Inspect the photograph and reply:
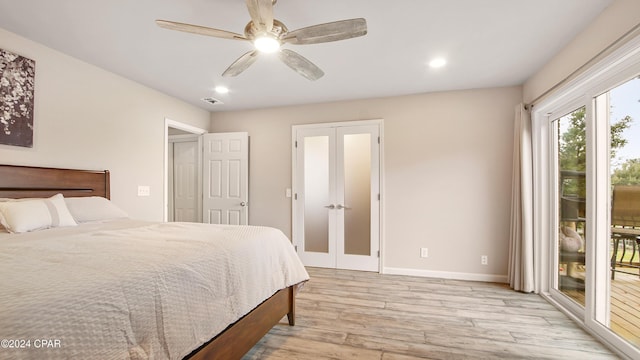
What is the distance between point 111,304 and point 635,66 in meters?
3.20

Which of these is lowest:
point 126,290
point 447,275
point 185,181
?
point 447,275

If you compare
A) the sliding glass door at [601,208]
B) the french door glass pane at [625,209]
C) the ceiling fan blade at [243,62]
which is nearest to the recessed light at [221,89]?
the ceiling fan blade at [243,62]

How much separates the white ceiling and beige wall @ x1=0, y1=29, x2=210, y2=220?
154 mm

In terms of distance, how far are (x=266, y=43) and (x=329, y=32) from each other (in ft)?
1.46

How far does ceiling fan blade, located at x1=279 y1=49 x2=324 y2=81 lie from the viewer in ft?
6.82

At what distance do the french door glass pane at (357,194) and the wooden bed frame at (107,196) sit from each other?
1.73m

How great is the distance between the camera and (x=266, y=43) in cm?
188

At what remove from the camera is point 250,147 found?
4516 mm

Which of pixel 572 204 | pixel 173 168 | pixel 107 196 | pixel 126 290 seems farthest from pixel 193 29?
pixel 173 168

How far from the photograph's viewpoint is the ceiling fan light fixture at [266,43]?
184cm

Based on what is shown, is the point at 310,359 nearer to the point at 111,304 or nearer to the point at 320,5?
the point at 111,304

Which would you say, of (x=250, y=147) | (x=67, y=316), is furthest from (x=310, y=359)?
(x=250, y=147)

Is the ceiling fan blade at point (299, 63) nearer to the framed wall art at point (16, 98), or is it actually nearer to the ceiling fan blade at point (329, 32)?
the ceiling fan blade at point (329, 32)

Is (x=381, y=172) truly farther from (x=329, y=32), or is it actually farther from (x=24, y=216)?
(x=24, y=216)
